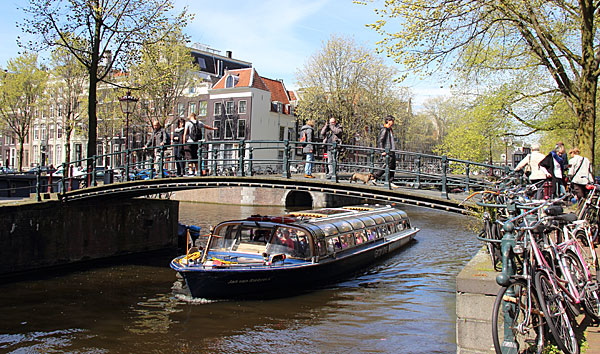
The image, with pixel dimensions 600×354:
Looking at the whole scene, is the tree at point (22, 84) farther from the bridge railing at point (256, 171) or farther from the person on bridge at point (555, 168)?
the person on bridge at point (555, 168)

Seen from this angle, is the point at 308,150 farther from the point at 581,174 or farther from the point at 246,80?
the point at 246,80

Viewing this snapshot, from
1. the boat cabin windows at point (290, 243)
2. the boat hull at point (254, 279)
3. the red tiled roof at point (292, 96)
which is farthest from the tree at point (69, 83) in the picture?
the boat hull at point (254, 279)

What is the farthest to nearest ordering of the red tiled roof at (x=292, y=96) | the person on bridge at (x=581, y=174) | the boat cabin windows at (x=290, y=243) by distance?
the red tiled roof at (x=292, y=96), the boat cabin windows at (x=290, y=243), the person on bridge at (x=581, y=174)

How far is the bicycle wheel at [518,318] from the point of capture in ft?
15.0

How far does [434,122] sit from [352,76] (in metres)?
42.4

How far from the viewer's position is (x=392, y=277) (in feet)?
56.3

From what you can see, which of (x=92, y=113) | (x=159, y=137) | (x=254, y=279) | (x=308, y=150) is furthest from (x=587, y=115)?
(x=92, y=113)

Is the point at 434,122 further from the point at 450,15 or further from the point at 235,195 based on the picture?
the point at 450,15

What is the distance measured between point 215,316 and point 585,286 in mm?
8515

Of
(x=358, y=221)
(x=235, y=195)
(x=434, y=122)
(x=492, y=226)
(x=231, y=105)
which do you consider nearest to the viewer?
(x=492, y=226)

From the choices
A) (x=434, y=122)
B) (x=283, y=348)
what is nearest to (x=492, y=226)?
(x=283, y=348)

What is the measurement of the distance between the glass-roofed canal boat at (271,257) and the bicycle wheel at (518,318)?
29.6 ft

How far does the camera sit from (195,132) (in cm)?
1606

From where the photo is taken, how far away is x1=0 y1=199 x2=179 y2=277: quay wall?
52.4ft
